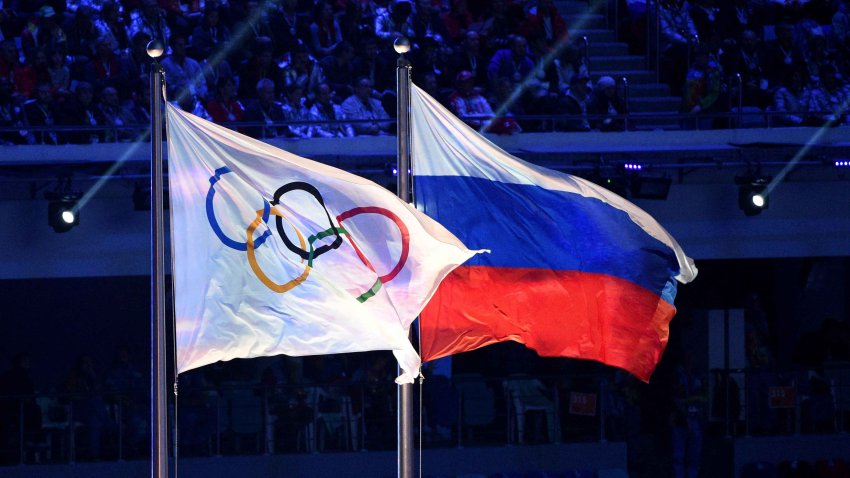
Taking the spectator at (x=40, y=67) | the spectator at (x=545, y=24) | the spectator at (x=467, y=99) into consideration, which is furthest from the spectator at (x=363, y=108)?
the spectator at (x=40, y=67)

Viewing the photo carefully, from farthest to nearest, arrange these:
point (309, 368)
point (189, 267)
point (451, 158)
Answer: point (309, 368), point (451, 158), point (189, 267)

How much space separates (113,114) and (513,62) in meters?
4.50

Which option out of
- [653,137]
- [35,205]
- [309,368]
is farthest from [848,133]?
[35,205]

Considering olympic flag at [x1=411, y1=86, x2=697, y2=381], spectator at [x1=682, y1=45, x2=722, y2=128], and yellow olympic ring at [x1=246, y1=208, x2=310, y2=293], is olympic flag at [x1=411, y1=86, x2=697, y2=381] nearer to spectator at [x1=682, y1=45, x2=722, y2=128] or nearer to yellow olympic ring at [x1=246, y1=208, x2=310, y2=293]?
yellow olympic ring at [x1=246, y1=208, x2=310, y2=293]

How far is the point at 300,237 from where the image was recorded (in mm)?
9891

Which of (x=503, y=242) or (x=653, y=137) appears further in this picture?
(x=653, y=137)

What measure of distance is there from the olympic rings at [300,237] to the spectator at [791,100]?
8909mm

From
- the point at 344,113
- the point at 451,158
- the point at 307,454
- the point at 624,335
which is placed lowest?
the point at 307,454

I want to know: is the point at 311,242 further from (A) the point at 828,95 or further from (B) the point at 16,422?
(A) the point at 828,95

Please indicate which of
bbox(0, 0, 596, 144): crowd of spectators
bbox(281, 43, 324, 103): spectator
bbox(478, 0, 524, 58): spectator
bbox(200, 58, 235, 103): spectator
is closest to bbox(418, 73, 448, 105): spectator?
bbox(0, 0, 596, 144): crowd of spectators

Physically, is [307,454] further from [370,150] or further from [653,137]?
[653,137]

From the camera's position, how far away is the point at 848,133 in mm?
16984

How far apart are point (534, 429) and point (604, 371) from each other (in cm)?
171

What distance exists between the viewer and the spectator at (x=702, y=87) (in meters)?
18.0
